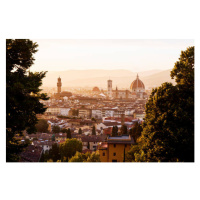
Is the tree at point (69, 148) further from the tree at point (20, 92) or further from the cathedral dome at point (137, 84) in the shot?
the tree at point (20, 92)

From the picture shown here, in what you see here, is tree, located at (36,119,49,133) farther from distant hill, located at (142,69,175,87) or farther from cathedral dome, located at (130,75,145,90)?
distant hill, located at (142,69,175,87)

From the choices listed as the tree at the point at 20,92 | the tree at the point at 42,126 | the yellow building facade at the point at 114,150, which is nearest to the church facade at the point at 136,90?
the yellow building facade at the point at 114,150

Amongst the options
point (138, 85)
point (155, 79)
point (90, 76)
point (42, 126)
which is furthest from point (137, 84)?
point (42, 126)

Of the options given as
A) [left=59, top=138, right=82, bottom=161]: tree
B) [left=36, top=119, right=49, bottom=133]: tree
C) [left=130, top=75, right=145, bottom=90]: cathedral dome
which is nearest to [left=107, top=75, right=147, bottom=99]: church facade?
[left=130, top=75, right=145, bottom=90]: cathedral dome

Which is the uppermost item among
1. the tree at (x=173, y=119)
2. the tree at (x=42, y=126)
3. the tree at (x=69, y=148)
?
the tree at (x=173, y=119)

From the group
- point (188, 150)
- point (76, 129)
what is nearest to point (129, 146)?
point (188, 150)

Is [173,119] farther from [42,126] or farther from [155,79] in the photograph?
[42,126]
